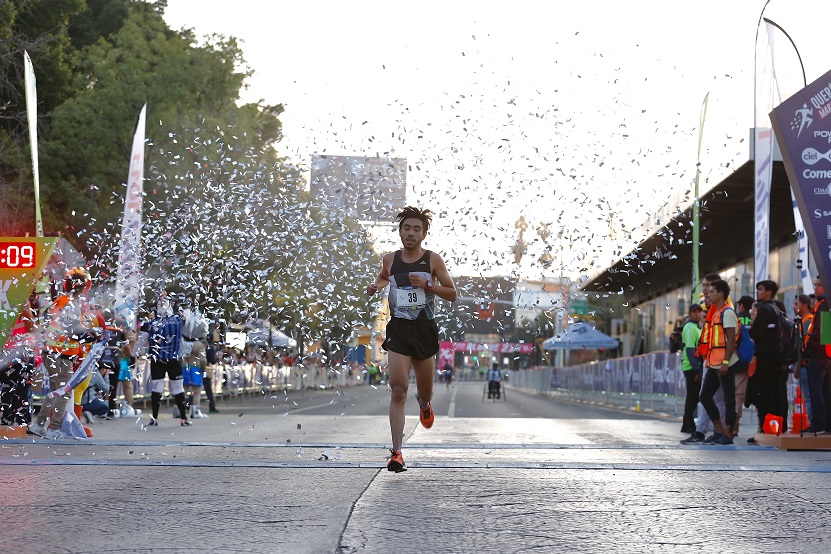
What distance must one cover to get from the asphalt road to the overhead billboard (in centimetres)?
254

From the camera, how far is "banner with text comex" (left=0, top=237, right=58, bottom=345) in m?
14.7

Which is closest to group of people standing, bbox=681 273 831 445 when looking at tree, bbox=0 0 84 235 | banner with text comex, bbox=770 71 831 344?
banner with text comex, bbox=770 71 831 344

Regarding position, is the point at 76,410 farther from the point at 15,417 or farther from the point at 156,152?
the point at 156,152

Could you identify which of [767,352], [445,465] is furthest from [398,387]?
[767,352]

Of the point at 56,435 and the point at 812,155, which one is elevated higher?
the point at 812,155

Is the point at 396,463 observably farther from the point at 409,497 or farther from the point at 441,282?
the point at 409,497

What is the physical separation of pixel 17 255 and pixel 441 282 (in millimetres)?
6904

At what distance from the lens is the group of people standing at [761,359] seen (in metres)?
14.2

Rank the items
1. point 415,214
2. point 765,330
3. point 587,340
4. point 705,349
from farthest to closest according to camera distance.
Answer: point 587,340, point 765,330, point 705,349, point 415,214

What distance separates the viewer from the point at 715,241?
154ft

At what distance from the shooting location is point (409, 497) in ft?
26.7

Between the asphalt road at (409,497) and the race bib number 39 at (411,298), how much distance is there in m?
1.25

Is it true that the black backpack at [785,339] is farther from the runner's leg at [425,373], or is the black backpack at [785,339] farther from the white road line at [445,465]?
the runner's leg at [425,373]

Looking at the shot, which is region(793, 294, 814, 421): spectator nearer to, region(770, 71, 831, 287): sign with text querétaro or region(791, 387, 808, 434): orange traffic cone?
region(791, 387, 808, 434): orange traffic cone
